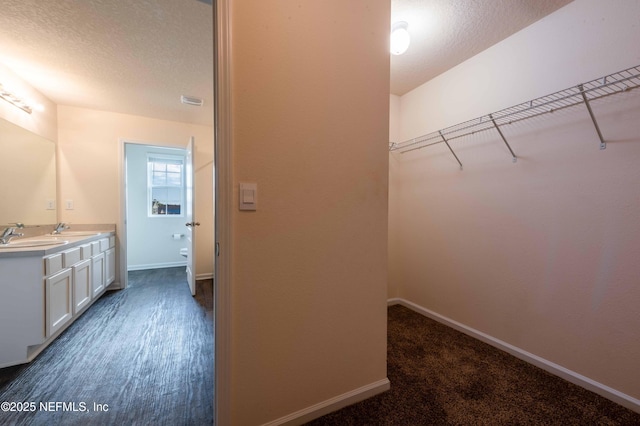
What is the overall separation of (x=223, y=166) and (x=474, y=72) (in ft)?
7.68

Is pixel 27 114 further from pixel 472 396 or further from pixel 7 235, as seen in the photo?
pixel 472 396

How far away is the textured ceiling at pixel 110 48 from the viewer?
162 cm

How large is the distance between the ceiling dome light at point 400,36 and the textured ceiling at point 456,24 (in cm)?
4

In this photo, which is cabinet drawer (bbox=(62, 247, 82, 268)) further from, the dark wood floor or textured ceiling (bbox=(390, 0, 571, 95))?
textured ceiling (bbox=(390, 0, 571, 95))

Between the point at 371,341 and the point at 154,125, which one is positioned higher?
the point at 154,125

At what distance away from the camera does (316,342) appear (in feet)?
4.19

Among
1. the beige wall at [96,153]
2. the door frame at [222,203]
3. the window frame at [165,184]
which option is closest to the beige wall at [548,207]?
the door frame at [222,203]

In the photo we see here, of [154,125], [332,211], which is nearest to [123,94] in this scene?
[154,125]

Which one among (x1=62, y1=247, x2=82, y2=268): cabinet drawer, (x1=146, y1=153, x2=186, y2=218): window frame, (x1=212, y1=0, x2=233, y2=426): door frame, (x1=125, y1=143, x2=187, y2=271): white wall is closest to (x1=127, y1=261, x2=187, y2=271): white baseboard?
(x1=125, y1=143, x2=187, y2=271): white wall

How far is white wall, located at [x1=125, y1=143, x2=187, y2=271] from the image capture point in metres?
4.39

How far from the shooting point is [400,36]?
1.75m

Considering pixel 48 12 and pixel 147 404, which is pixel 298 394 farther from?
pixel 48 12

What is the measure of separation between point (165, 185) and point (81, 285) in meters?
2.67

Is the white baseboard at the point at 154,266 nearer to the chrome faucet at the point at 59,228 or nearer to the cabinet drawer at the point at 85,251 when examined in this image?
the chrome faucet at the point at 59,228
